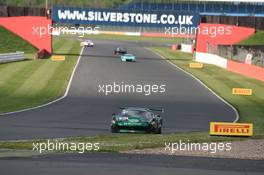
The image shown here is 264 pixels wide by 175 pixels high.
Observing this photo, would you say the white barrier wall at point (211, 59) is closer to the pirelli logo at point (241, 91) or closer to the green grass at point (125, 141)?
the pirelli logo at point (241, 91)

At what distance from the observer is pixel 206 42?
91812mm

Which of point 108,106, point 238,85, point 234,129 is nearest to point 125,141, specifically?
point 234,129

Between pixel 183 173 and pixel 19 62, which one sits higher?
pixel 183 173

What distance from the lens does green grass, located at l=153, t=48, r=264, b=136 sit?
132 ft

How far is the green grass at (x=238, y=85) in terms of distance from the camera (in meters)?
40.3

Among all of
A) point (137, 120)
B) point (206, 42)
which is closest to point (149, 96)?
point (137, 120)

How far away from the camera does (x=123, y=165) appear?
19.0m

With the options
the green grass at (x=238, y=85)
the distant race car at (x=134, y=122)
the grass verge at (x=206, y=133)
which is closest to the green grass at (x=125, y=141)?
the grass verge at (x=206, y=133)

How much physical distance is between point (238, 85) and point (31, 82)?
15745 millimetres

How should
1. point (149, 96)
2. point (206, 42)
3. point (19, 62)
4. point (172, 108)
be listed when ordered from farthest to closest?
point (206, 42) < point (19, 62) < point (149, 96) < point (172, 108)

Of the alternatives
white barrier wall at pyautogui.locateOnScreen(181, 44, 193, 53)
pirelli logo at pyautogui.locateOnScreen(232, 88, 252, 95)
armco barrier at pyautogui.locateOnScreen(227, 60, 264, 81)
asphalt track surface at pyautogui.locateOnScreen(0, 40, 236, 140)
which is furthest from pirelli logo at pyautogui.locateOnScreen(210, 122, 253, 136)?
white barrier wall at pyautogui.locateOnScreen(181, 44, 193, 53)

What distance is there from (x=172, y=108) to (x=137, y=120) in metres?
12.9

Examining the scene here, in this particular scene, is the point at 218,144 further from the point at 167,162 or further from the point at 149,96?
the point at 149,96

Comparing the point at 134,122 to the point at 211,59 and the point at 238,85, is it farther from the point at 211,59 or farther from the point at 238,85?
the point at 211,59
